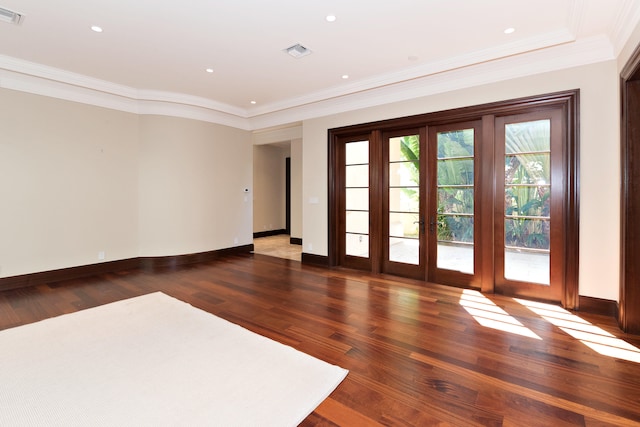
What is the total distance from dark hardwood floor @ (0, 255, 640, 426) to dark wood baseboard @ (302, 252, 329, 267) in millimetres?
806

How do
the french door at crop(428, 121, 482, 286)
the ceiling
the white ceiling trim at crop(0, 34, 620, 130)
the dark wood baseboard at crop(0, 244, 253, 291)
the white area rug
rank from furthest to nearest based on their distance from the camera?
1. the dark wood baseboard at crop(0, 244, 253, 291)
2. the french door at crop(428, 121, 482, 286)
3. the white ceiling trim at crop(0, 34, 620, 130)
4. the ceiling
5. the white area rug

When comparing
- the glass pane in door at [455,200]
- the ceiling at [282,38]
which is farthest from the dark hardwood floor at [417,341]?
the ceiling at [282,38]

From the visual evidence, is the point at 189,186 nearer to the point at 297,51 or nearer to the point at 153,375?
the point at 297,51

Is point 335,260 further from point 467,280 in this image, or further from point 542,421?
point 542,421

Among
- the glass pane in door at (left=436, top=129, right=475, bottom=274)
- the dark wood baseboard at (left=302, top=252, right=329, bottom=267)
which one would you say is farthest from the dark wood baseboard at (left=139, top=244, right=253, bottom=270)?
the glass pane in door at (left=436, top=129, right=475, bottom=274)

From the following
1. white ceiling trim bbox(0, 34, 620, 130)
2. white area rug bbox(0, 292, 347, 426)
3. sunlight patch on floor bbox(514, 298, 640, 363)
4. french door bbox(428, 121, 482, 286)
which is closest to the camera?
white area rug bbox(0, 292, 347, 426)

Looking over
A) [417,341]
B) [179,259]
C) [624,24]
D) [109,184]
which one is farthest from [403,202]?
[109,184]

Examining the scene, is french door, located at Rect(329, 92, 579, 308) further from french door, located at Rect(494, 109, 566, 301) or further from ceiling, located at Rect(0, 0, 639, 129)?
ceiling, located at Rect(0, 0, 639, 129)

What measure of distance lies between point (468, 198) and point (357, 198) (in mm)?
1904

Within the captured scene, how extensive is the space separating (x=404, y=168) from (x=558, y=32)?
246 cm

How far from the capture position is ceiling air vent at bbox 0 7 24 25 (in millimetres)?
3131

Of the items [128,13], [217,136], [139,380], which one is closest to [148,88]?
[217,136]

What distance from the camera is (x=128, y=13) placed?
315 cm

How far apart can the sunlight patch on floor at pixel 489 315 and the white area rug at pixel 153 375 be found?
1928mm
